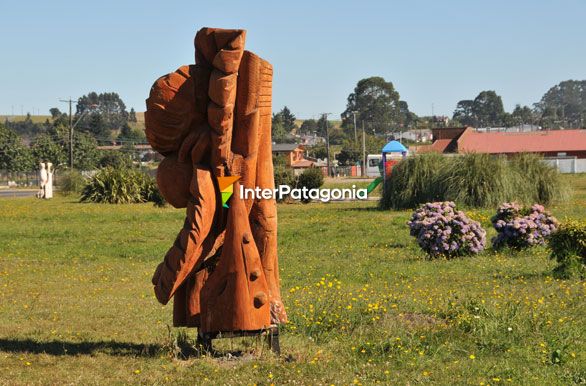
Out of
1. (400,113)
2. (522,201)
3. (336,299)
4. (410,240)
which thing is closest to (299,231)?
(410,240)

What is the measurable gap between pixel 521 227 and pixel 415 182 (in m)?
12.2

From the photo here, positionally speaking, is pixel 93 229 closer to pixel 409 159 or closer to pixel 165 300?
pixel 409 159

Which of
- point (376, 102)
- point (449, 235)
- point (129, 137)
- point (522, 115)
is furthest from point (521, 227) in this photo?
point (522, 115)

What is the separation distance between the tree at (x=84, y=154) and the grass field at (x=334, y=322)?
54440 millimetres

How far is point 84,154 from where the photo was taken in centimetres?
7144

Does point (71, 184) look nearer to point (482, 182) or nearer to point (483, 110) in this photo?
point (482, 182)

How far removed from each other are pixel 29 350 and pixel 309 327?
2.75 meters

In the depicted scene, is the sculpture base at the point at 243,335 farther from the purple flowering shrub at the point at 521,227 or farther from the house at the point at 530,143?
the house at the point at 530,143

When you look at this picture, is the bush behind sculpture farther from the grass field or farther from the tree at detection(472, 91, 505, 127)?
the tree at detection(472, 91, 505, 127)

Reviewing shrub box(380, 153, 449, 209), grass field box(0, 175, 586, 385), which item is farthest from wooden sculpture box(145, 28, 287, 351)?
shrub box(380, 153, 449, 209)

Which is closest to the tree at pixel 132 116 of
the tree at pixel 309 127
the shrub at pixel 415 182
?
the tree at pixel 309 127

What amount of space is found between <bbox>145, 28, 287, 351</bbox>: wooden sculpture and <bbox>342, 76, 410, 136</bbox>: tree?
391 feet

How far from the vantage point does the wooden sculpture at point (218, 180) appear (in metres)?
7.42

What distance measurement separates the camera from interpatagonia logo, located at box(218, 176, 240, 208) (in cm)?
760
